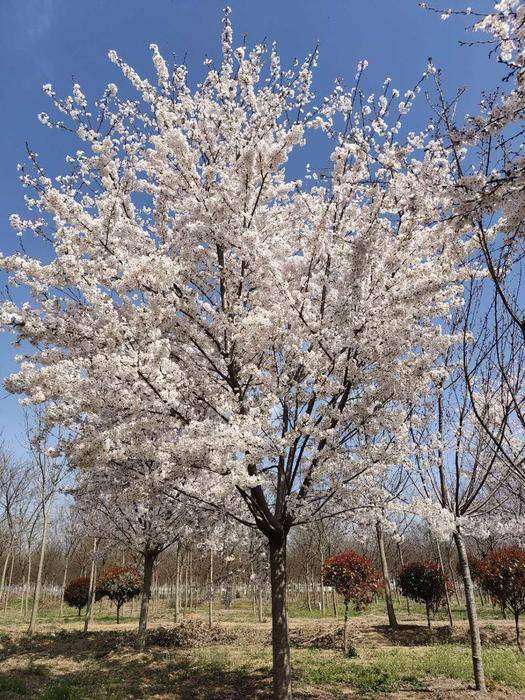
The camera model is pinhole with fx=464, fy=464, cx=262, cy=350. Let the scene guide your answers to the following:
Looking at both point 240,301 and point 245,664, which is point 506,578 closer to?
point 245,664

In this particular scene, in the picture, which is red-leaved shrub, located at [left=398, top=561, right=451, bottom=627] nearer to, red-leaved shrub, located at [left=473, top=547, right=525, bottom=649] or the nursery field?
the nursery field

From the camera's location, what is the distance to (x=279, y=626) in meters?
7.10

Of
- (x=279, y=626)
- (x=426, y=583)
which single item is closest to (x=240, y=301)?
(x=279, y=626)

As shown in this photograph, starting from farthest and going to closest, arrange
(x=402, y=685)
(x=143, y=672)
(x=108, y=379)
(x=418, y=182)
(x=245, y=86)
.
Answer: (x=143, y=672)
(x=402, y=685)
(x=245, y=86)
(x=418, y=182)
(x=108, y=379)

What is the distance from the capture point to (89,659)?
11891 millimetres

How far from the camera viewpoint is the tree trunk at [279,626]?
6.75m

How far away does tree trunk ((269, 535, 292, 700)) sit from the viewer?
6750 mm

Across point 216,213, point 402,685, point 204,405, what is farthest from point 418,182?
point 402,685

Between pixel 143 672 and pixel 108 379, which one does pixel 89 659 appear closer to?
pixel 143 672

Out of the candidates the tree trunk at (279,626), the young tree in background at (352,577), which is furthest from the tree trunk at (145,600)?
the tree trunk at (279,626)

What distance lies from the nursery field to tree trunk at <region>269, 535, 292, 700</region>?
167cm

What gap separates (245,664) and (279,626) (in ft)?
15.2

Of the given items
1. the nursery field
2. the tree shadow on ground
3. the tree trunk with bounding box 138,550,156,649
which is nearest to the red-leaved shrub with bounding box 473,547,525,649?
the nursery field

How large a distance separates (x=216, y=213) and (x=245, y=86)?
2.20 m
